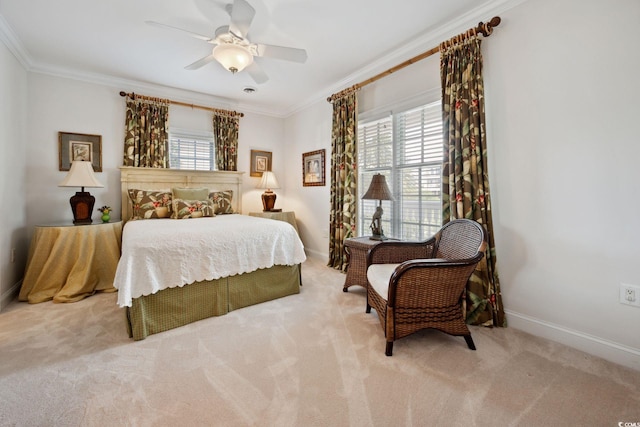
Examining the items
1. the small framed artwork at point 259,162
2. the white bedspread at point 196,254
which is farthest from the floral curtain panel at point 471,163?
the small framed artwork at point 259,162

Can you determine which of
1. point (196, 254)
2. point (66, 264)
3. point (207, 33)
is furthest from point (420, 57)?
point (66, 264)

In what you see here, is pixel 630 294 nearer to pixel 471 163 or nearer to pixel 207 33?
pixel 471 163

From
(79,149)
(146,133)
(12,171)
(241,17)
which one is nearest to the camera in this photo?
(241,17)

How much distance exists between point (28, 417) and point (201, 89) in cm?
409

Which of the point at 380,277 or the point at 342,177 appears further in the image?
the point at 342,177

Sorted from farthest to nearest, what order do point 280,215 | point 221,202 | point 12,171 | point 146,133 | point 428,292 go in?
point 280,215
point 221,202
point 146,133
point 12,171
point 428,292

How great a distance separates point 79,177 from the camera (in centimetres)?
324

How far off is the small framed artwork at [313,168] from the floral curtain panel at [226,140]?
3.93ft

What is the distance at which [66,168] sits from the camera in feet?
11.8

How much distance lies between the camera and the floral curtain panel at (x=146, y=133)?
12.9ft

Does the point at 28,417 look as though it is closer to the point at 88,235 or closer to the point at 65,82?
the point at 88,235

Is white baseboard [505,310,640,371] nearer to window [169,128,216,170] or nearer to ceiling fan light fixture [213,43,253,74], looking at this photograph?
ceiling fan light fixture [213,43,253,74]

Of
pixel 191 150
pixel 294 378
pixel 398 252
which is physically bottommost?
pixel 294 378

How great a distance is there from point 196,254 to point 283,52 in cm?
195
